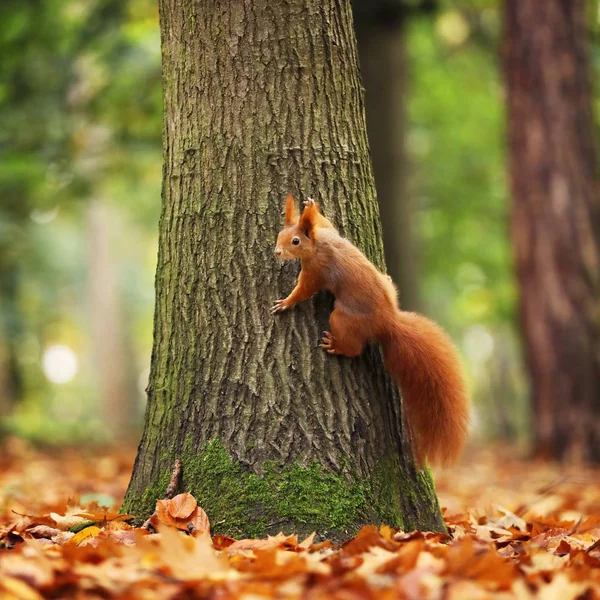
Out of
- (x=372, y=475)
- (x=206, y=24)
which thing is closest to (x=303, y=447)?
(x=372, y=475)

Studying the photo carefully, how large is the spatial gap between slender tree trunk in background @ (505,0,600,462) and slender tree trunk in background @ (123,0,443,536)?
5.06 meters

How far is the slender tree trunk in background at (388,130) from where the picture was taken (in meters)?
9.27

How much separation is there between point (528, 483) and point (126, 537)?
4.28 metres

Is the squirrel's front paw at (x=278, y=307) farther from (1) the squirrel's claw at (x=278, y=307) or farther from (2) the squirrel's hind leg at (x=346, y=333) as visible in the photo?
(2) the squirrel's hind leg at (x=346, y=333)

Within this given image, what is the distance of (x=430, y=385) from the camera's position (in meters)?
2.97

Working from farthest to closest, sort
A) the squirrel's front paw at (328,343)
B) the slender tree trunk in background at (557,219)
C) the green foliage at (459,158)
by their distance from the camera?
the green foliage at (459,158) < the slender tree trunk in background at (557,219) < the squirrel's front paw at (328,343)

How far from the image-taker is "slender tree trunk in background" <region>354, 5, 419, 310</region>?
927 cm

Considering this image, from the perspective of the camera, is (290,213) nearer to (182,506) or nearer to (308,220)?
(308,220)

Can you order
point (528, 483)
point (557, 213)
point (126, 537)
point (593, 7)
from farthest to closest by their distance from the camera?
point (593, 7), point (557, 213), point (528, 483), point (126, 537)

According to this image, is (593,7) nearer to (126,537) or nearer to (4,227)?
(4,227)

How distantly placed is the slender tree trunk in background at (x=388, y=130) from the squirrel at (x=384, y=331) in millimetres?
6303

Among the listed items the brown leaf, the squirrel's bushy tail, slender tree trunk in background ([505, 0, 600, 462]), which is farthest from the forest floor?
slender tree trunk in background ([505, 0, 600, 462])

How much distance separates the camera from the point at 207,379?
2.94 meters

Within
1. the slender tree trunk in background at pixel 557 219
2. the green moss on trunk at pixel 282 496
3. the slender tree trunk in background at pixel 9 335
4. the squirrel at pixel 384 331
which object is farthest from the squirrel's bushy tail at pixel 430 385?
the slender tree trunk in background at pixel 9 335
